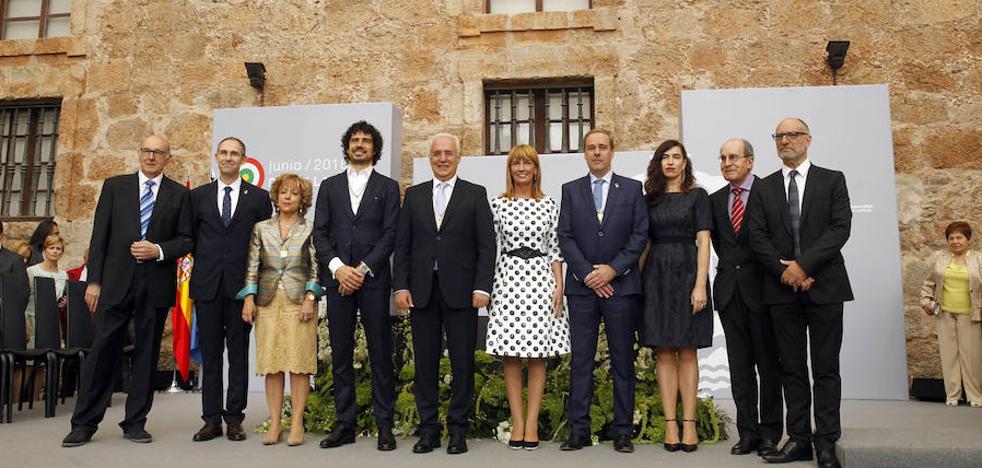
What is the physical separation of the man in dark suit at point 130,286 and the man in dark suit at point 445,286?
124 cm

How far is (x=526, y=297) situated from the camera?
391 centimetres

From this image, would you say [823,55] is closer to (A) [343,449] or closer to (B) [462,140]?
(B) [462,140]

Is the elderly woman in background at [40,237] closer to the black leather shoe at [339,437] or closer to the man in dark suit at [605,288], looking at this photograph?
the black leather shoe at [339,437]

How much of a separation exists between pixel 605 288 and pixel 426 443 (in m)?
1.15

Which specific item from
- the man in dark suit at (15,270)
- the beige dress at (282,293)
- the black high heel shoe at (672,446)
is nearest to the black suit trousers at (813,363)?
the black high heel shoe at (672,446)

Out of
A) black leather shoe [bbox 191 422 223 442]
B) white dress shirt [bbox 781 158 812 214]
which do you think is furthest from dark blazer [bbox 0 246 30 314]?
white dress shirt [bbox 781 158 812 214]

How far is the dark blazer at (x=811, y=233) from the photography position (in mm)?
3463

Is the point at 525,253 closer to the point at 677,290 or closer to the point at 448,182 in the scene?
the point at 448,182

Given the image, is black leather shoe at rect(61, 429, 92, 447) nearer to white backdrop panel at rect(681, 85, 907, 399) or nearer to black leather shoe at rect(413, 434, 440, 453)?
black leather shoe at rect(413, 434, 440, 453)

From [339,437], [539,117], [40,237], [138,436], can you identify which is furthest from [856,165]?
[40,237]

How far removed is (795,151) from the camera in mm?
3635

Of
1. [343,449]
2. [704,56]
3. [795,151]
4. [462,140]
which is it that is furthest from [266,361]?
[704,56]

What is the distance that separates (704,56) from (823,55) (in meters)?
1.06

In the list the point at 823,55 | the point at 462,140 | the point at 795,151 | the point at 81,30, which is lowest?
the point at 795,151
